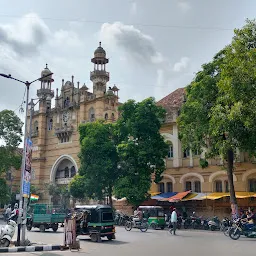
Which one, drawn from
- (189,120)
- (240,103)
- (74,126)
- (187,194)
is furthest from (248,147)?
(74,126)

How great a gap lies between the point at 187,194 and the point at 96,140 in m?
9.26

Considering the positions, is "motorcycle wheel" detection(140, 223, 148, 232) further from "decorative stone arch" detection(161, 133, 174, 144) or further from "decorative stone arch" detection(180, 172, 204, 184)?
"decorative stone arch" detection(161, 133, 174, 144)

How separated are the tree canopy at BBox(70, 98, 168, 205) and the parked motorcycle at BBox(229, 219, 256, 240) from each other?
38.3 ft

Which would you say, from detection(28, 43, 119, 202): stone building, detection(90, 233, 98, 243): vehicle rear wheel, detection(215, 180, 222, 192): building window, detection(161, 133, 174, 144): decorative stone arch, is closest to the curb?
detection(90, 233, 98, 243): vehicle rear wheel

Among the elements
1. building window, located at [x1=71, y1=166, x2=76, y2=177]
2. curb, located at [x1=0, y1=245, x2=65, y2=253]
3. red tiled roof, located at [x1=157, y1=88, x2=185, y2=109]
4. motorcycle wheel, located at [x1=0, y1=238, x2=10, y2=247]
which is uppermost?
red tiled roof, located at [x1=157, y1=88, x2=185, y2=109]

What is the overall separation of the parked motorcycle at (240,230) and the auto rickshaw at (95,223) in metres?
6.05

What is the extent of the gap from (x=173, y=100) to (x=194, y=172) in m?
9.10

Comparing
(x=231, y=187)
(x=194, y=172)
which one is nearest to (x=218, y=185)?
(x=194, y=172)

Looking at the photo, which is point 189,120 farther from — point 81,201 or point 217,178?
point 81,201

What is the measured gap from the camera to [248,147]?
20672 mm

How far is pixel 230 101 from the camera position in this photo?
20547 millimetres

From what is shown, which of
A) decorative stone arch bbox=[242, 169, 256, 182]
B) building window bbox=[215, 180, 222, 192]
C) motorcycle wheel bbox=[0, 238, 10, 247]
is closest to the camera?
motorcycle wheel bbox=[0, 238, 10, 247]

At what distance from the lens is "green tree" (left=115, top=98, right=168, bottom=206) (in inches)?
1149

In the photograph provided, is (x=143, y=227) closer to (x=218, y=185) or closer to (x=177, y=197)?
(x=177, y=197)
